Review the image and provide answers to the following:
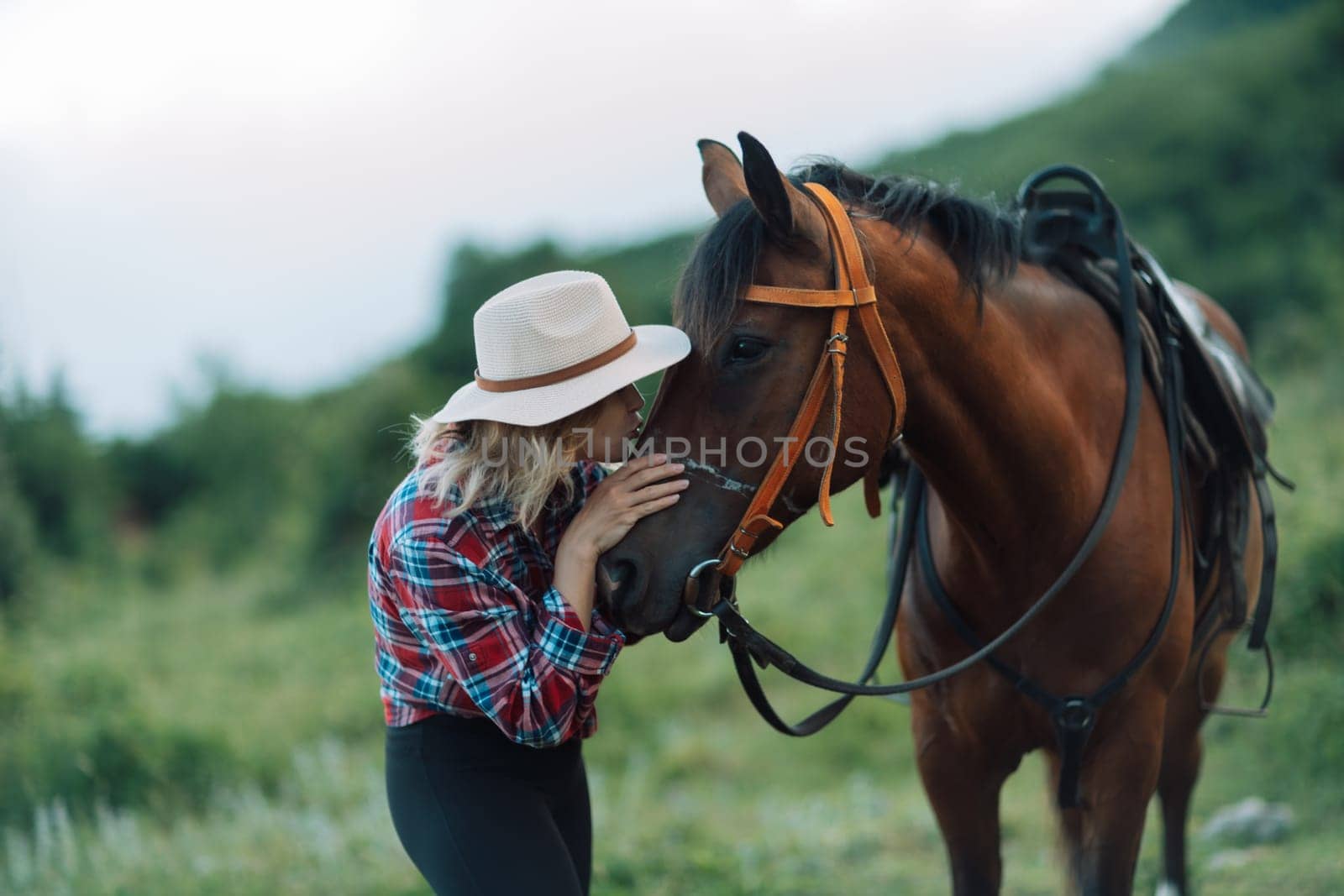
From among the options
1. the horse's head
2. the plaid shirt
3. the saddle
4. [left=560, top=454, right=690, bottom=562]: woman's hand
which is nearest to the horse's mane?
the horse's head

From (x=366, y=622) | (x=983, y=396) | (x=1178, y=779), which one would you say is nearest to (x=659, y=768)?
(x=1178, y=779)

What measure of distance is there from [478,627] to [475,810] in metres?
0.39

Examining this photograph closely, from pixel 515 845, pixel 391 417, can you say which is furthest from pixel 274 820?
pixel 391 417

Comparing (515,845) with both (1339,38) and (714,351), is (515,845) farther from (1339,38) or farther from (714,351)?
(1339,38)

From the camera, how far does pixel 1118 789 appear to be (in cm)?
238

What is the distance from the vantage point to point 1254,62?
16078 millimetres

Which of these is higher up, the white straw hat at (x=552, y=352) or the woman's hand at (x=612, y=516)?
the white straw hat at (x=552, y=352)

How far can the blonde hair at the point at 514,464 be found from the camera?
192 centimetres

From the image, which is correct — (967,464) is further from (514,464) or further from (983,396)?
(514,464)

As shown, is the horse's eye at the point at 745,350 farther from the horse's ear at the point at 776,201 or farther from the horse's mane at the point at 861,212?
the horse's ear at the point at 776,201

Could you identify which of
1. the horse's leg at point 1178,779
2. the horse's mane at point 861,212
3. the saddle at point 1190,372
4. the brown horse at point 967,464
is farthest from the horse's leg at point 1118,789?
the horse's leg at point 1178,779

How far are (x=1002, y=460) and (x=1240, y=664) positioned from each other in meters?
4.36

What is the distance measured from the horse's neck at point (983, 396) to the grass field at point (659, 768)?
1.41 m

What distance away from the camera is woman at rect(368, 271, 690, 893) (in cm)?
185
